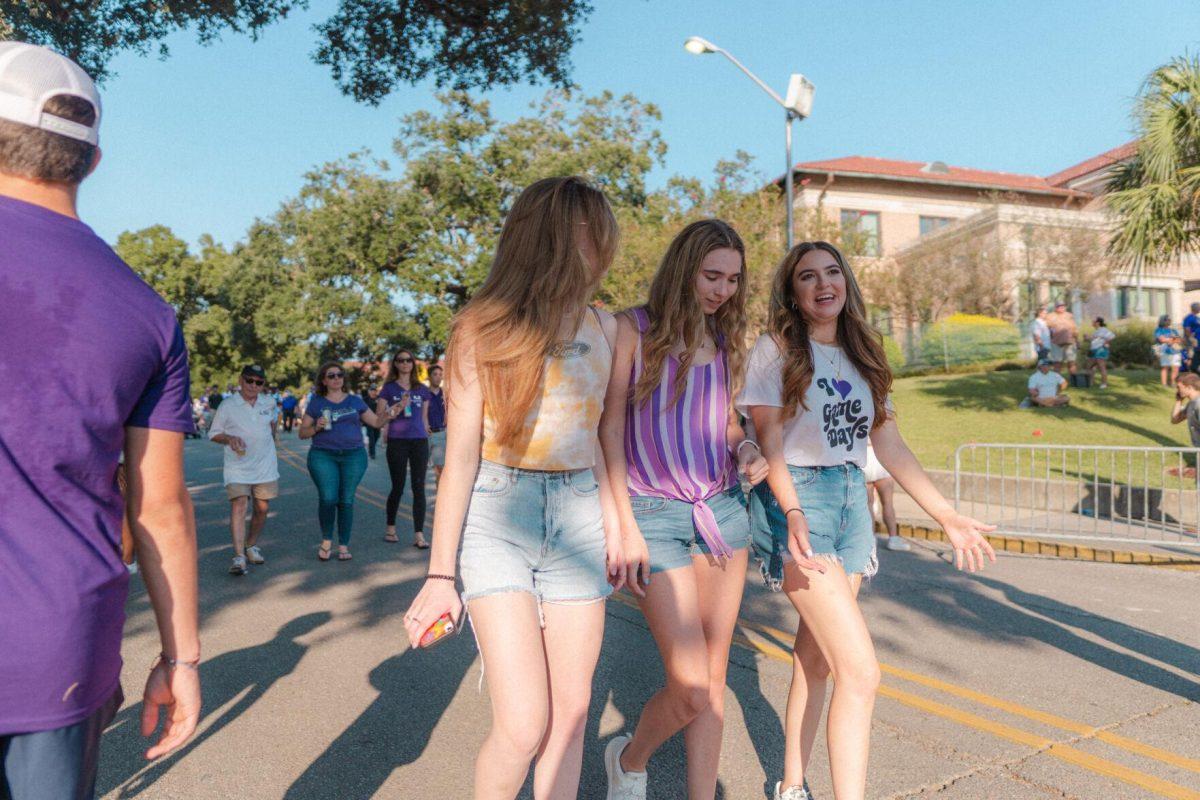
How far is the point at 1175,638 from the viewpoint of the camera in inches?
226

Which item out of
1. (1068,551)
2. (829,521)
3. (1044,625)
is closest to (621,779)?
(829,521)

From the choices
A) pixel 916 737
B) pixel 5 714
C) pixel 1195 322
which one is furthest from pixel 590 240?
pixel 1195 322

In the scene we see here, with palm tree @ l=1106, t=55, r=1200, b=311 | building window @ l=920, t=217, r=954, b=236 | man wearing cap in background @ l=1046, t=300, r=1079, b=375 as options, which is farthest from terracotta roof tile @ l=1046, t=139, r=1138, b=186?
palm tree @ l=1106, t=55, r=1200, b=311

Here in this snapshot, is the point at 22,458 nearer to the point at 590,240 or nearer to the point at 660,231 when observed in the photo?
the point at 590,240

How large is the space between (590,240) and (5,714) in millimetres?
1811

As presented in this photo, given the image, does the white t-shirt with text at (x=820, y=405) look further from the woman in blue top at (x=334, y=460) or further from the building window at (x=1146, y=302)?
the building window at (x=1146, y=302)

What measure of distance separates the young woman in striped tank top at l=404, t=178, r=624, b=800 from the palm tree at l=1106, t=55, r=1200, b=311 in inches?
533

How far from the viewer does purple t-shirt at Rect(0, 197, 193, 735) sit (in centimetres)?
136

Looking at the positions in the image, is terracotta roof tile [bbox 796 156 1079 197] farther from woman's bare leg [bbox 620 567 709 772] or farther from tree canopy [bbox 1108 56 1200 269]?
woman's bare leg [bbox 620 567 709 772]

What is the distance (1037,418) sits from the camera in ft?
54.0

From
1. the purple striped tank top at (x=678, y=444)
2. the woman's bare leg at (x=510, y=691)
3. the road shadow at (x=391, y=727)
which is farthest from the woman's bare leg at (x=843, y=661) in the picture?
the road shadow at (x=391, y=727)

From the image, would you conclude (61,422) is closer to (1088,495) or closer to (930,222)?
(1088,495)

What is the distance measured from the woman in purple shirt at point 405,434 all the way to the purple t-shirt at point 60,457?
304 inches

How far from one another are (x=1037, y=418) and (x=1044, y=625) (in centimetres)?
1158
